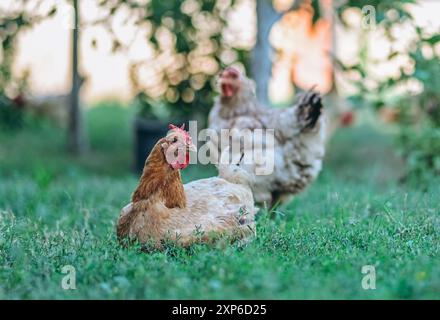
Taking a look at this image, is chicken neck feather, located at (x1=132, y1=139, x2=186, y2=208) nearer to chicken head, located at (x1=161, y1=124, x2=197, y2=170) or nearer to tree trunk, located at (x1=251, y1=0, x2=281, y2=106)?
chicken head, located at (x1=161, y1=124, x2=197, y2=170)

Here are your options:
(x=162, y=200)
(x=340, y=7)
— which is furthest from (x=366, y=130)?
(x=162, y=200)

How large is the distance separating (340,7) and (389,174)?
2.56 metres

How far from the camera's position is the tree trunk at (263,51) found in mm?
8219

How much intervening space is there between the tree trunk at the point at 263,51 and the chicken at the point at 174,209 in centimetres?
387

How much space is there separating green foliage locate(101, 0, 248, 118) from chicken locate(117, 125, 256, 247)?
408 centimetres

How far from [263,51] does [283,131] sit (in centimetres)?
248

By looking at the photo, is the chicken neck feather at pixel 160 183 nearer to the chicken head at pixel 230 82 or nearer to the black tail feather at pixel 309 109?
the black tail feather at pixel 309 109

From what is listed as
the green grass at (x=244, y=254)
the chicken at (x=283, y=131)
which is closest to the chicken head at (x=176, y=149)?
the green grass at (x=244, y=254)

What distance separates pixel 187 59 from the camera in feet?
31.0

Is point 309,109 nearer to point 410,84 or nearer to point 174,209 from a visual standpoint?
point 174,209

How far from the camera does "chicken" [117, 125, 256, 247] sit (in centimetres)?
433
